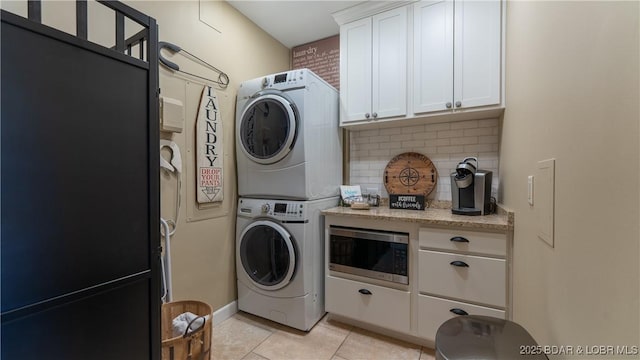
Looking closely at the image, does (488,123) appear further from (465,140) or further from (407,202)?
(407,202)

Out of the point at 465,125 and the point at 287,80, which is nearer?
the point at 287,80

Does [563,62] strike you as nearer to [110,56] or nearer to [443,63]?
[443,63]

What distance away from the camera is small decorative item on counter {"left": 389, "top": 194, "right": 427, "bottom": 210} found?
2104mm

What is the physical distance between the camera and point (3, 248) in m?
0.60

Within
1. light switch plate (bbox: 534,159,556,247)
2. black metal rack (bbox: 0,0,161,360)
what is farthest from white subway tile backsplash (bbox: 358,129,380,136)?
black metal rack (bbox: 0,0,161,360)

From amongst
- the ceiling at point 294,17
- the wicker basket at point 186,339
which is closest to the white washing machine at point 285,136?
the ceiling at point 294,17

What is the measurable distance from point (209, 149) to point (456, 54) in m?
1.98

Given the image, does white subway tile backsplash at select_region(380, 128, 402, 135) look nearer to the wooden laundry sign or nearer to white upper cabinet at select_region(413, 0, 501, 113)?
white upper cabinet at select_region(413, 0, 501, 113)

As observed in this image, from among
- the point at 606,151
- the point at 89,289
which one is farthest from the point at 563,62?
the point at 89,289

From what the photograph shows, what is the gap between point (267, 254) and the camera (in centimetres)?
205

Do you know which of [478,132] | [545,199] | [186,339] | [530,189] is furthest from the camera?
[478,132]

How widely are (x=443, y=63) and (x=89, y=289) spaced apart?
2.30 m

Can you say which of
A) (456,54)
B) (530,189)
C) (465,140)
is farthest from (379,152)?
(530,189)

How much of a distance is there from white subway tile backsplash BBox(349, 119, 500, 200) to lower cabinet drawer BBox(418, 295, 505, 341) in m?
0.93
